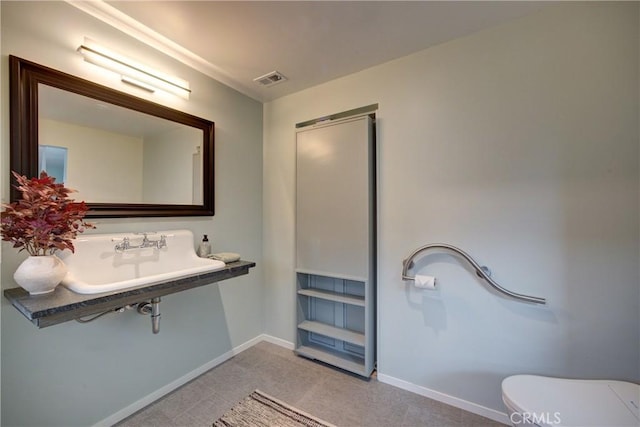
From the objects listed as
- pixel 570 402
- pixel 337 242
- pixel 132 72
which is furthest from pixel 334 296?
pixel 132 72

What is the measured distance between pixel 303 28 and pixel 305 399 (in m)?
2.46

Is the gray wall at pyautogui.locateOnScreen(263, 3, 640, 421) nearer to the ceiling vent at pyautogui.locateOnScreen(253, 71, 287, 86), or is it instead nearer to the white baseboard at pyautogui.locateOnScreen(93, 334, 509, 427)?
the white baseboard at pyautogui.locateOnScreen(93, 334, 509, 427)

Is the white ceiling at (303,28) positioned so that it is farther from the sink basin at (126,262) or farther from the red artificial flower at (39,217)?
the sink basin at (126,262)

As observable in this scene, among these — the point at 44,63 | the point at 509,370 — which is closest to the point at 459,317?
the point at 509,370

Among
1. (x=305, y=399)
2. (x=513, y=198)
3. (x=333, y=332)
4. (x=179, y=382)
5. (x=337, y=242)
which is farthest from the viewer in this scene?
(x=333, y=332)

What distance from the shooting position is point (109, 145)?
162 centimetres

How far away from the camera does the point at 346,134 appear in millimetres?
2043

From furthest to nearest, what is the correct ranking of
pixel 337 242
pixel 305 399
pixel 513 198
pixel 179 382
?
pixel 337 242 < pixel 179 382 < pixel 305 399 < pixel 513 198

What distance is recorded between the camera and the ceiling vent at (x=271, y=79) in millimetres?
2148

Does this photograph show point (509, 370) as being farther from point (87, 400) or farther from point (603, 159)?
point (87, 400)

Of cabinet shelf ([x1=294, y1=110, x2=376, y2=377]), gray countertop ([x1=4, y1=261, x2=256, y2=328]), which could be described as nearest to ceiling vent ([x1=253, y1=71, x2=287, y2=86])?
cabinet shelf ([x1=294, y1=110, x2=376, y2=377])

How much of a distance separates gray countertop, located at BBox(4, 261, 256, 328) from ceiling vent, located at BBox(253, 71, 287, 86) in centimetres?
171

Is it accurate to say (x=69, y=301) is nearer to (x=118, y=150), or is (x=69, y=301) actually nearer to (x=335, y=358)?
(x=118, y=150)

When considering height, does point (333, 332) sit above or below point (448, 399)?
above
